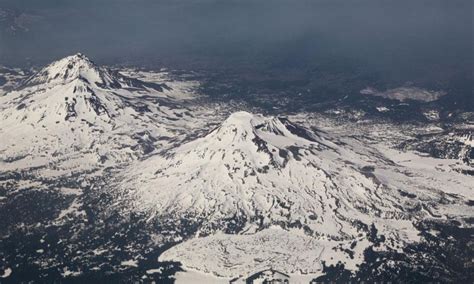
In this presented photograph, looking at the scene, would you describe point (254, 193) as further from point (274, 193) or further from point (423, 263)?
point (423, 263)

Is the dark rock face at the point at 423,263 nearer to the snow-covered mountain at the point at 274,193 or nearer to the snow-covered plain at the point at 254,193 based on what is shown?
the snow-covered plain at the point at 254,193

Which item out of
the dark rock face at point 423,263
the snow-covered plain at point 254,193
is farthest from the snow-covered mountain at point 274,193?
the dark rock face at point 423,263

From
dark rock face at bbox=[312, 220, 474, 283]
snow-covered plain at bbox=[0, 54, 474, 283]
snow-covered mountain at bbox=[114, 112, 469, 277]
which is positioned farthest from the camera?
snow-covered mountain at bbox=[114, 112, 469, 277]

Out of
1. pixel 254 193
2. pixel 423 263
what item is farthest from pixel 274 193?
pixel 423 263

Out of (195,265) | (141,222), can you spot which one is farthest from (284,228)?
(141,222)

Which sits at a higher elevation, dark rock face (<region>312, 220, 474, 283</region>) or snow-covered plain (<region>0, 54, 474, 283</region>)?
snow-covered plain (<region>0, 54, 474, 283</region>)

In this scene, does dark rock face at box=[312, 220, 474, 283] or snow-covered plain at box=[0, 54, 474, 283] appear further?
snow-covered plain at box=[0, 54, 474, 283]

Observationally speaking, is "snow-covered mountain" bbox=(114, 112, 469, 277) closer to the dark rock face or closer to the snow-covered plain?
the snow-covered plain

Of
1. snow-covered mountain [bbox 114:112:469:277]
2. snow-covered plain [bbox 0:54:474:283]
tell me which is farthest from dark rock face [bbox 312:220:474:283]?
snow-covered mountain [bbox 114:112:469:277]
